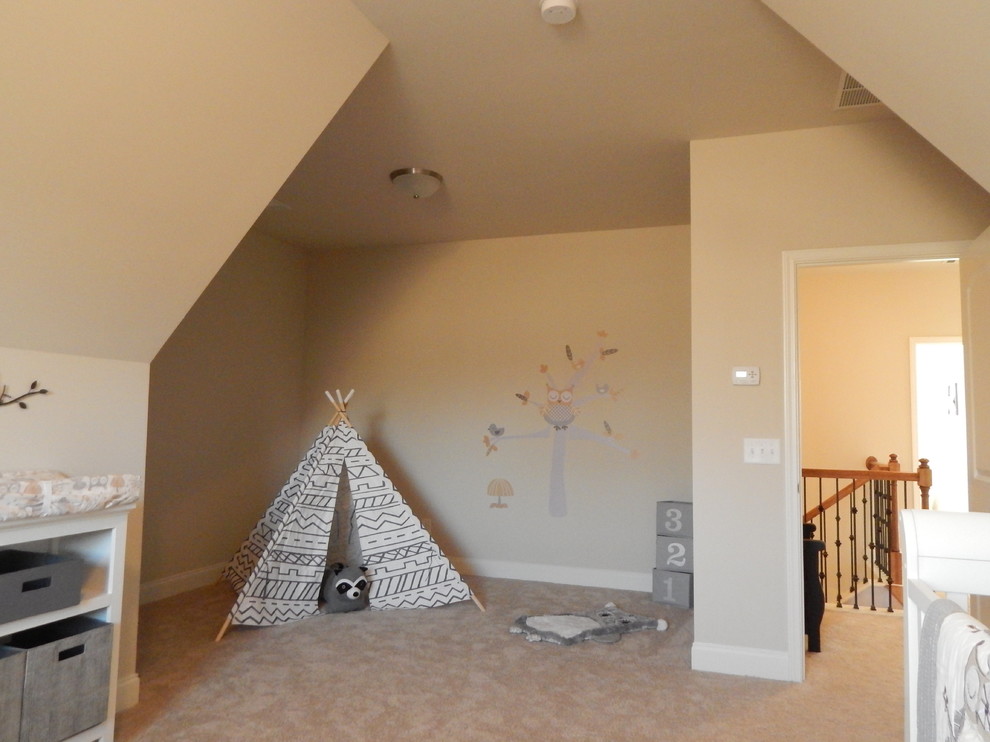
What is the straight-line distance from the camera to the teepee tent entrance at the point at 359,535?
370 centimetres

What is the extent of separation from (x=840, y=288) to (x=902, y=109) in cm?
391

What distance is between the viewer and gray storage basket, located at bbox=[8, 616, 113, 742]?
70.4 inches

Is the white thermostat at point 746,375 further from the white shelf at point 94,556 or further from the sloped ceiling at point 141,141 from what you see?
the white shelf at point 94,556

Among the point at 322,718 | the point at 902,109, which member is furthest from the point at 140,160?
the point at 902,109

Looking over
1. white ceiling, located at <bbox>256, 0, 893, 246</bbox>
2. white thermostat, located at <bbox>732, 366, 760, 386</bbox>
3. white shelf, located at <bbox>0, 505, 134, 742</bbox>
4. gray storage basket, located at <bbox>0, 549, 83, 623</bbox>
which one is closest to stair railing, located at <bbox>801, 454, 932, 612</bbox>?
white thermostat, located at <bbox>732, 366, 760, 386</bbox>

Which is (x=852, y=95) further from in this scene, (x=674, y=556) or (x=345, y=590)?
(x=345, y=590)

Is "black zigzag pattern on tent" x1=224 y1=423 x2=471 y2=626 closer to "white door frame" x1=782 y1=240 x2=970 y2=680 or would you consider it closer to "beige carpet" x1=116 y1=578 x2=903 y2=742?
"beige carpet" x1=116 y1=578 x2=903 y2=742

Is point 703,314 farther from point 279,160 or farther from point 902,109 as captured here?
point 279,160

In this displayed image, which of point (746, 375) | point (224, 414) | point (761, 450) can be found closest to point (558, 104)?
point (746, 375)

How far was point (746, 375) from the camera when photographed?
3090 millimetres

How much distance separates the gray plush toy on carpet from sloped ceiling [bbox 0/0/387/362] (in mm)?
2242

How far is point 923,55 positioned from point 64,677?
2760 mm

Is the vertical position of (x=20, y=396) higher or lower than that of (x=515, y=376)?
lower

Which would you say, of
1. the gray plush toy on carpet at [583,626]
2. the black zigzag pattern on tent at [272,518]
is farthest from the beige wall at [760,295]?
the black zigzag pattern on tent at [272,518]
